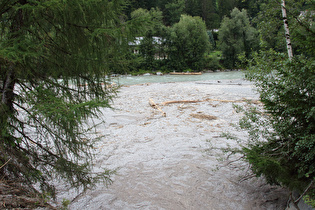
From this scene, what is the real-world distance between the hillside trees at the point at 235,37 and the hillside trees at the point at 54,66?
44342 millimetres

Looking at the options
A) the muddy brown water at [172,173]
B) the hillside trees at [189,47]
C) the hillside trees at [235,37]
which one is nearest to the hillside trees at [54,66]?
the muddy brown water at [172,173]

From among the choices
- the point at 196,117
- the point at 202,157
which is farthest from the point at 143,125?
the point at 202,157

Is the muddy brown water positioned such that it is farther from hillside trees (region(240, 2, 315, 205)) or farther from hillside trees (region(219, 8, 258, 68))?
hillside trees (region(219, 8, 258, 68))

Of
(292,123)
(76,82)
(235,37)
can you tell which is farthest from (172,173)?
(235,37)

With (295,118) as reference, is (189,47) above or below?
above

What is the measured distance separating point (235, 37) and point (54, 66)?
48.1 m

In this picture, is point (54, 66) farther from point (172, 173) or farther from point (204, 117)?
point (204, 117)

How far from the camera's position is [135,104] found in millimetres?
11570

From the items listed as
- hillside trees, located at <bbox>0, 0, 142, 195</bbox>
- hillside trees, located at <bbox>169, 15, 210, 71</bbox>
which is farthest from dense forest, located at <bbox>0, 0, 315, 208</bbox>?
hillside trees, located at <bbox>169, 15, 210, 71</bbox>

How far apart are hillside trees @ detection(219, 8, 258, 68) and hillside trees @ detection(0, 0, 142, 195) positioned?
44342 millimetres

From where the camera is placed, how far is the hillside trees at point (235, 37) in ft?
144

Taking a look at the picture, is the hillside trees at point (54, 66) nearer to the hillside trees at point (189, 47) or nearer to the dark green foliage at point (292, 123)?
the dark green foliage at point (292, 123)

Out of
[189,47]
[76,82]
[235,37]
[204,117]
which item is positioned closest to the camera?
[76,82]

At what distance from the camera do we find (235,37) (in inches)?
1820
